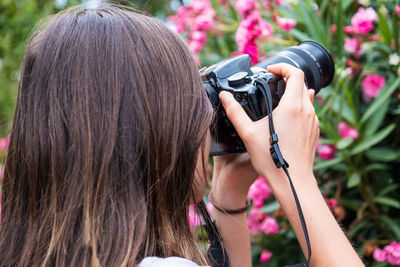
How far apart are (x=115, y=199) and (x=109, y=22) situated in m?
0.28

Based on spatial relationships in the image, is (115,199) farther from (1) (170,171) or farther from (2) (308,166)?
(2) (308,166)

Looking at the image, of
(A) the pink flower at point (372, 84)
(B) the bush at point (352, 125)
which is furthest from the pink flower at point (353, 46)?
(A) the pink flower at point (372, 84)

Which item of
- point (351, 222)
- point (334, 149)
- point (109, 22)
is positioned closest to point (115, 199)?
point (109, 22)

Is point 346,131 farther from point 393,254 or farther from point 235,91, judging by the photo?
point 235,91

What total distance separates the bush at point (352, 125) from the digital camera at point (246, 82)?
37 centimetres

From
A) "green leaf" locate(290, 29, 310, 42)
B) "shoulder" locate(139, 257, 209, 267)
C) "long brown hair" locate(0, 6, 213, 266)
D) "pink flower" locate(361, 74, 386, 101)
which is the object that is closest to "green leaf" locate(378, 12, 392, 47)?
"pink flower" locate(361, 74, 386, 101)

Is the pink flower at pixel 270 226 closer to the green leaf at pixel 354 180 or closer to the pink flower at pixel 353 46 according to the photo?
the green leaf at pixel 354 180

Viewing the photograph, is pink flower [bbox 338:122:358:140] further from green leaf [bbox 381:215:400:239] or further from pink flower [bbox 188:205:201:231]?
pink flower [bbox 188:205:201:231]

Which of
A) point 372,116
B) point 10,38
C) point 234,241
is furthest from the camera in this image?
point 10,38

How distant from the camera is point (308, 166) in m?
0.81

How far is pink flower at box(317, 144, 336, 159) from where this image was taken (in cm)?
145

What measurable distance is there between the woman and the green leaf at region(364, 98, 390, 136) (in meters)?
0.64

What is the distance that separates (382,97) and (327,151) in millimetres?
220

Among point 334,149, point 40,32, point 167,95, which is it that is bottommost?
point 334,149
